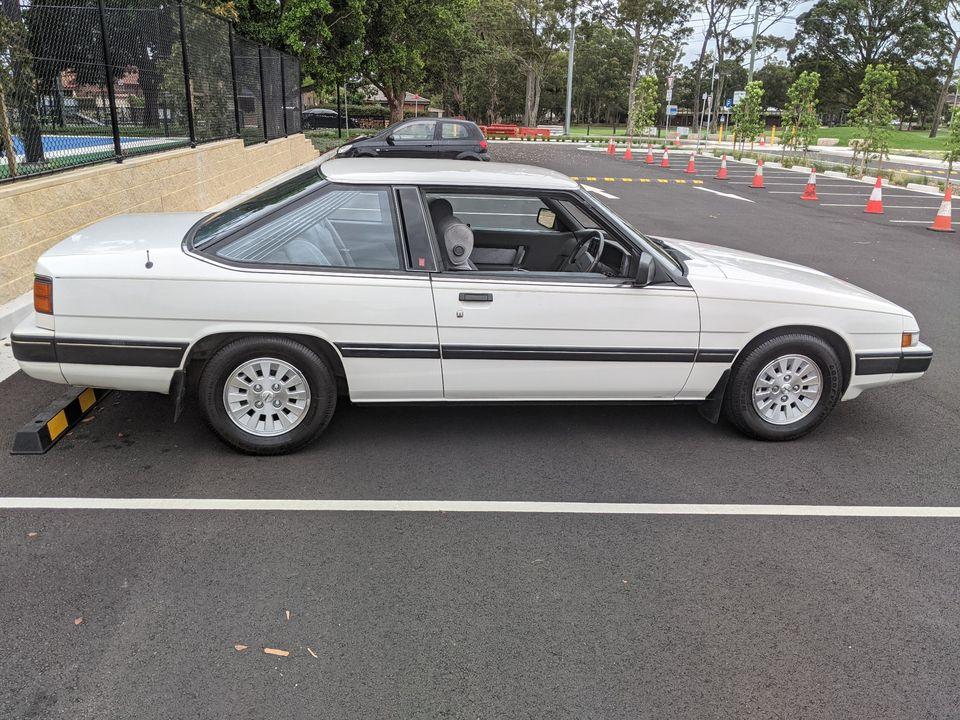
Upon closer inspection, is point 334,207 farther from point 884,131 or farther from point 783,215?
point 884,131

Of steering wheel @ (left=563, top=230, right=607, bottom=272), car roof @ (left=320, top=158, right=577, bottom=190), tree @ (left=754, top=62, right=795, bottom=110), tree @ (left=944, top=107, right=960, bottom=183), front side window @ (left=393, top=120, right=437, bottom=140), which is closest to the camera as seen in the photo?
car roof @ (left=320, top=158, right=577, bottom=190)

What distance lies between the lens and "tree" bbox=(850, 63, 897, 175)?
2488 cm

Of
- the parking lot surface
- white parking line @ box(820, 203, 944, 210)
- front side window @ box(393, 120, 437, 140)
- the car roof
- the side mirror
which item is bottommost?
the parking lot surface

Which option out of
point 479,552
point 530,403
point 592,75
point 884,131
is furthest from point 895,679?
point 592,75

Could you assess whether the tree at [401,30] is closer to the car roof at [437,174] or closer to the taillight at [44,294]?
the car roof at [437,174]

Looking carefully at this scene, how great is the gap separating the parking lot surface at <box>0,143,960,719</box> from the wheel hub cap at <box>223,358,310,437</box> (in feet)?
0.75

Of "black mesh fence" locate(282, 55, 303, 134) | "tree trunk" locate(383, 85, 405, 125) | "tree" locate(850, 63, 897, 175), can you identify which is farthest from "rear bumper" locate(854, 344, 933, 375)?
"tree trunk" locate(383, 85, 405, 125)

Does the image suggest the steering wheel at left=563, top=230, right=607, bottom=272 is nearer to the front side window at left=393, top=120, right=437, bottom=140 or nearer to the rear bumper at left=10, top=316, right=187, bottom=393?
the rear bumper at left=10, top=316, right=187, bottom=393

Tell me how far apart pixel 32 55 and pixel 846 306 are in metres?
7.50

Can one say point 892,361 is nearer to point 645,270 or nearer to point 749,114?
point 645,270

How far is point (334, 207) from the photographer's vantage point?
4.38 metres

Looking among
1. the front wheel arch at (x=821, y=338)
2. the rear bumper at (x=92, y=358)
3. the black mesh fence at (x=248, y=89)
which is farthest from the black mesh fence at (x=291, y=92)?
the front wheel arch at (x=821, y=338)

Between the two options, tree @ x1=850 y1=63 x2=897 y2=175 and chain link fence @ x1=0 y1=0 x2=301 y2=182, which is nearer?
chain link fence @ x1=0 y1=0 x2=301 y2=182

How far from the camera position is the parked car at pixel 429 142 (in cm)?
1922
